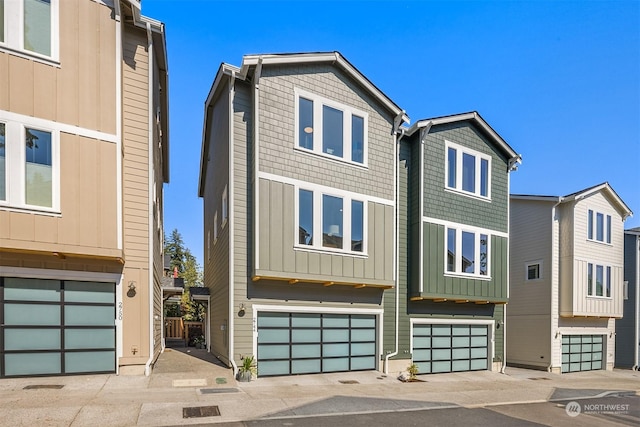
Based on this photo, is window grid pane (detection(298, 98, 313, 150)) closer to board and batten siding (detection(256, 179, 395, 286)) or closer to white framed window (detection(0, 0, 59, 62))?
board and batten siding (detection(256, 179, 395, 286))

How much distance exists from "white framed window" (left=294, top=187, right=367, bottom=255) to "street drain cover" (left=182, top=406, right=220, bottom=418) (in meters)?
5.19

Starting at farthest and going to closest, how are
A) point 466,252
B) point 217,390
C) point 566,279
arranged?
1. point 566,279
2. point 466,252
3. point 217,390

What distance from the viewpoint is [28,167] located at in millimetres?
8922

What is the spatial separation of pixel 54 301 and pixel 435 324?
12.4m

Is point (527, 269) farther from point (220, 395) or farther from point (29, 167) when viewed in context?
point (29, 167)

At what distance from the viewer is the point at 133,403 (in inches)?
320

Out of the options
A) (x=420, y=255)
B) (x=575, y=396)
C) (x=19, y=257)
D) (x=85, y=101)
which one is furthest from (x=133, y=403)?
(x=575, y=396)

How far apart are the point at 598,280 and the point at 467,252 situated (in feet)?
31.3

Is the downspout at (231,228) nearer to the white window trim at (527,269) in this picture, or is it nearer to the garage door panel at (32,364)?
the garage door panel at (32,364)

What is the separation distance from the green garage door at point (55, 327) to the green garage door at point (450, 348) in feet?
33.7

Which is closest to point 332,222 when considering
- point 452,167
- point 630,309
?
point 452,167

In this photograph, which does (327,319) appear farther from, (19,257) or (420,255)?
(19,257)

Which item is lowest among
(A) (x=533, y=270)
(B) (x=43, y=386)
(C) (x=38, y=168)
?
→ (B) (x=43, y=386)

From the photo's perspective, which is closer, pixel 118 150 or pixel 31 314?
pixel 31 314
